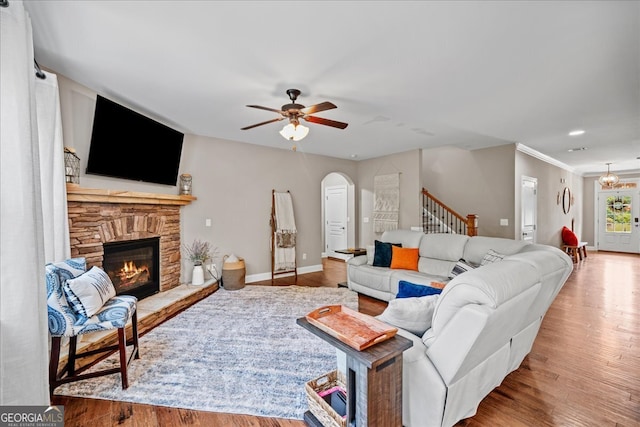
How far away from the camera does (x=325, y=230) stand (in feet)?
25.5

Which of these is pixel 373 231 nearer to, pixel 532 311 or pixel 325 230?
pixel 325 230

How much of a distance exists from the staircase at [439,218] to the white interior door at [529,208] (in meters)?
1.08

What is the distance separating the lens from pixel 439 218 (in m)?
6.34

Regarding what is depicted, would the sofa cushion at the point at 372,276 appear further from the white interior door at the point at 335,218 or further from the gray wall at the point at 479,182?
the gray wall at the point at 479,182

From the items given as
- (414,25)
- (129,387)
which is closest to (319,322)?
(129,387)

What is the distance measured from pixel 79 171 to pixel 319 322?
9.59 ft

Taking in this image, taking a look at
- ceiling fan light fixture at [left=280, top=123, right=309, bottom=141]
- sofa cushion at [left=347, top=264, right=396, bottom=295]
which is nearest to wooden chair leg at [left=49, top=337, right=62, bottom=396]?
ceiling fan light fixture at [left=280, top=123, right=309, bottom=141]

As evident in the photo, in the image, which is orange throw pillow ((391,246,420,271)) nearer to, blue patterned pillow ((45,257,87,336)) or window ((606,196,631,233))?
blue patterned pillow ((45,257,87,336))

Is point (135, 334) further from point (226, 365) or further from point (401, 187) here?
point (401, 187)

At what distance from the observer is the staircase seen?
5816mm

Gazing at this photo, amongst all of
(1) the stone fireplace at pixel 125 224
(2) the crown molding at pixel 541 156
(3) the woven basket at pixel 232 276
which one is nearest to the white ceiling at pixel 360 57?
(1) the stone fireplace at pixel 125 224

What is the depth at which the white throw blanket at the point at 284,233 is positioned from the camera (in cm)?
528

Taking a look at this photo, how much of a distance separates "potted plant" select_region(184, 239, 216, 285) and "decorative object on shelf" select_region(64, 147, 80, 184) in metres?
1.91

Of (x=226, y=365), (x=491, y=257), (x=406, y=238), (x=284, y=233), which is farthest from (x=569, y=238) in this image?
(x=226, y=365)
